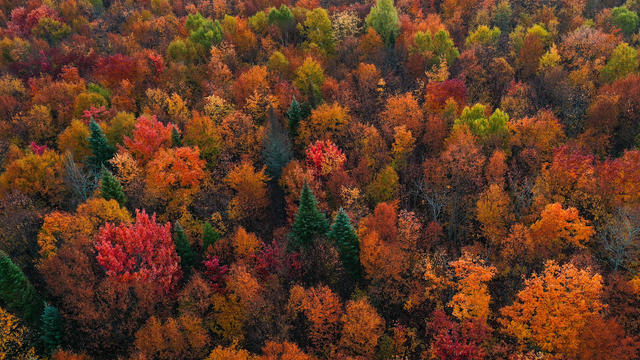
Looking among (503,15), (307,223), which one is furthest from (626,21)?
(307,223)

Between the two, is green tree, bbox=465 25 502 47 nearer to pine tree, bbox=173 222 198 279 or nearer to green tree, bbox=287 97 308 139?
green tree, bbox=287 97 308 139

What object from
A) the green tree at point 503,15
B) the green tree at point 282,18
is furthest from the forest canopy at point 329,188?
the green tree at point 503,15

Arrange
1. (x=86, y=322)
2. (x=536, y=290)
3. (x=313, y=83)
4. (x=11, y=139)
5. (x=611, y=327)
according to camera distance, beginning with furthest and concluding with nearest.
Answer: (x=313, y=83) < (x=11, y=139) < (x=86, y=322) < (x=536, y=290) < (x=611, y=327)

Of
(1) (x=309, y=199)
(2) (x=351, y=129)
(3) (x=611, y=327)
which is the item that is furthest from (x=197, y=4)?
(3) (x=611, y=327)

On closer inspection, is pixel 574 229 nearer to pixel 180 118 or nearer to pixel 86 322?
pixel 86 322

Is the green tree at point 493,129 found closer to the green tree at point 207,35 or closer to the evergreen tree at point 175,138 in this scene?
the evergreen tree at point 175,138

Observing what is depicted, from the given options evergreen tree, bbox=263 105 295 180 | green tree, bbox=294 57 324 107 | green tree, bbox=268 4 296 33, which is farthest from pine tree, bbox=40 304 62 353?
green tree, bbox=268 4 296 33

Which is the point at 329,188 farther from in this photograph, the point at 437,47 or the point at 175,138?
the point at 437,47
